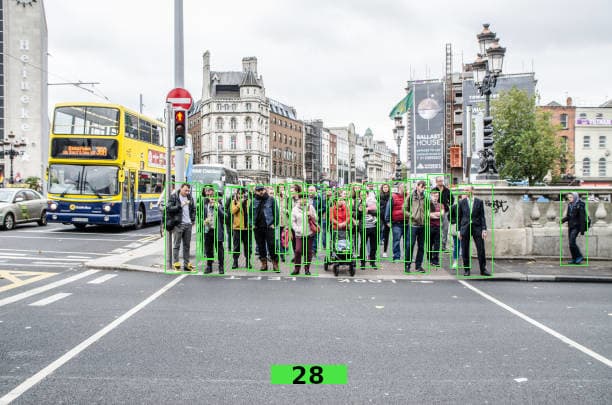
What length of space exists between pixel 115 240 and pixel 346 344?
46.3 feet

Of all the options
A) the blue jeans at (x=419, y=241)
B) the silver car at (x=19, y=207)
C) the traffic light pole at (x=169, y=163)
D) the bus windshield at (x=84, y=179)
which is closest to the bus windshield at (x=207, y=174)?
the silver car at (x=19, y=207)

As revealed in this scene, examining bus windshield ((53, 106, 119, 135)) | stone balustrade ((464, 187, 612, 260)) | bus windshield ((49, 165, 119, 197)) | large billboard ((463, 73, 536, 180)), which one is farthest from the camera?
large billboard ((463, 73, 536, 180))

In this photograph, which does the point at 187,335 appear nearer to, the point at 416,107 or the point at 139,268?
the point at 139,268

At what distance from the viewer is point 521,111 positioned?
46094mm

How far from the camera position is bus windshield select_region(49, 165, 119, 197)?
1981 cm

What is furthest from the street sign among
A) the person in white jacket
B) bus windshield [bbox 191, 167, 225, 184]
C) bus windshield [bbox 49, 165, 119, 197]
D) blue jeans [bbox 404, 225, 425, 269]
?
bus windshield [bbox 191, 167, 225, 184]

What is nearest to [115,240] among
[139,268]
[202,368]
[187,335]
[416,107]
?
[139,268]

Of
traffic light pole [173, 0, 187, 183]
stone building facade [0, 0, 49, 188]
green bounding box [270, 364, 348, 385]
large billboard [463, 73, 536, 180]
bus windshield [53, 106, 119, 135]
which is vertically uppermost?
stone building facade [0, 0, 49, 188]

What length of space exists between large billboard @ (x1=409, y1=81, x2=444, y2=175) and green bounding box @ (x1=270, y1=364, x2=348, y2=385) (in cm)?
4481

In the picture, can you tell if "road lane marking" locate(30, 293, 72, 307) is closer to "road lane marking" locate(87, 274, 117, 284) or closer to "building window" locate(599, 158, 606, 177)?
"road lane marking" locate(87, 274, 117, 284)

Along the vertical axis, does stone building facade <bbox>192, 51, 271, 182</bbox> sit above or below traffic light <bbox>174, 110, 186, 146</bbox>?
above

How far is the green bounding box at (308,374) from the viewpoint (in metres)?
4.66

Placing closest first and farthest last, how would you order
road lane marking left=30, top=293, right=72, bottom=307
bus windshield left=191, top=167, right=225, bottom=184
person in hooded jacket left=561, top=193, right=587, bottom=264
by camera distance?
1. road lane marking left=30, top=293, right=72, bottom=307
2. person in hooded jacket left=561, top=193, right=587, bottom=264
3. bus windshield left=191, top=167, right=225, bottom=184

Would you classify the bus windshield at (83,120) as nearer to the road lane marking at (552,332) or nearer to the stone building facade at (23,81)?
the road lane marking at (552,332)
